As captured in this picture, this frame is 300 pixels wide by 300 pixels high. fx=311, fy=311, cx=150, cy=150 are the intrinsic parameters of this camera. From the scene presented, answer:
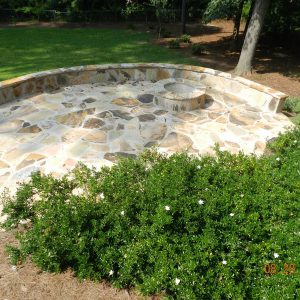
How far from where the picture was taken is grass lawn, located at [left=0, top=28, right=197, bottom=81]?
38.4 ft

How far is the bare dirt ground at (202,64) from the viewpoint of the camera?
11.4 feet

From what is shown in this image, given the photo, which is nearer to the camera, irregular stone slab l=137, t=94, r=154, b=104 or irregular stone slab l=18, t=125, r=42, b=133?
irregular stone slab l=18, t=125, r=42, b=133

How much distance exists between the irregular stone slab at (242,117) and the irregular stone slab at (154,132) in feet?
5.93

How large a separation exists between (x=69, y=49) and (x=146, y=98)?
7.59m

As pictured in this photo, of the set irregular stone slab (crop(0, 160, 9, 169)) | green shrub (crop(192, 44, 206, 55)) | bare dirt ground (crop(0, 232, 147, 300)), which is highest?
bare dirt ground (crop(0, 232, 147, 300))

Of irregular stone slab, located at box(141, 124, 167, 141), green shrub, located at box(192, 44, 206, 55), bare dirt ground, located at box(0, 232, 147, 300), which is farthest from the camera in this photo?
green shrub, located at box(192, 44, 206, 55)

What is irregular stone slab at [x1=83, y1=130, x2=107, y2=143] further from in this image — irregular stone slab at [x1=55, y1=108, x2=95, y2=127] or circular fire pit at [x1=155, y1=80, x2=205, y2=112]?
circular fire pit at [x1=155, y1=80, x2=205, y2=112]

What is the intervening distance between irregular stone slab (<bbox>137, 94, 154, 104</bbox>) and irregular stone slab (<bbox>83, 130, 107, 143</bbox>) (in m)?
2.07

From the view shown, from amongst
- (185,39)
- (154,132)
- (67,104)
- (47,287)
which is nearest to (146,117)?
(154,132)

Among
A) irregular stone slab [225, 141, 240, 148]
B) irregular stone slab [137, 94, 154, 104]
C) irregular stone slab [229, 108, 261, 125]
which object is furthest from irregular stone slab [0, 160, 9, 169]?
irregular stone slab [229, 108, 261, 125]

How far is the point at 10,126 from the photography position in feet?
22.4

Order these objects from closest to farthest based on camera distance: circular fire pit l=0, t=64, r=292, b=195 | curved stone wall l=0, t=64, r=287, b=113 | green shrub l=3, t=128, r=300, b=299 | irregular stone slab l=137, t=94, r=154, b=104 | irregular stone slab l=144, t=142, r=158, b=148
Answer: green shrub l=3, t=128, r=300, b=299 < circular fire pit l=0, t=64, r=292, b=195 < irregular stone slab l=144, t=142, r=158, b=148 < curved stone wall l=0, t=64, r=287, b=113 < irregular stone slab l=137, t=94, r=154, b=104

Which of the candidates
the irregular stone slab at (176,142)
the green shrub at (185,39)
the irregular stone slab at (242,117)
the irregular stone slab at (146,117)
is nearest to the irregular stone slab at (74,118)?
the irregular stone slab at (146,117)
